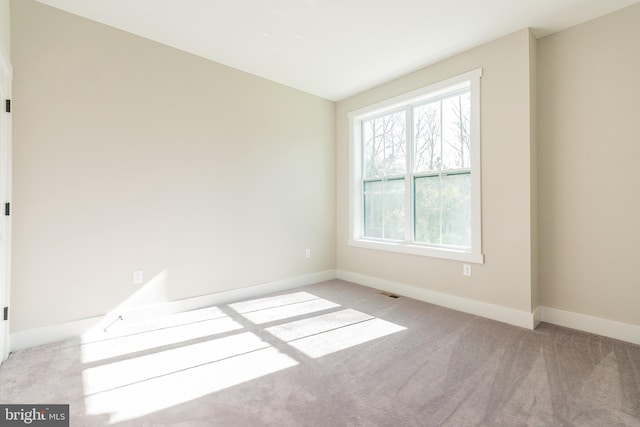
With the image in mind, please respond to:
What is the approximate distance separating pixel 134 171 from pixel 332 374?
2588 millimetres

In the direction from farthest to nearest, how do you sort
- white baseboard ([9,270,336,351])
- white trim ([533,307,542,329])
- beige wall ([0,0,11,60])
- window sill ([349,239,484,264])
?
window sill ([349,239,484,264]) → white trim ([533,307,542,329]) → white baseboard ([9,270,336,351]) → beige wall ([0,0,11,60])

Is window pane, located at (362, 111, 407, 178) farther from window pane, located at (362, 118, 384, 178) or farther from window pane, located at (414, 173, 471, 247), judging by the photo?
window pane, located at (414, 173, 471, 247)

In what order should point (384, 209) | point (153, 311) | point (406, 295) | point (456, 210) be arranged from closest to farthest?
point (153, 311) → point (456, 210) → point (406, 295) → point (384, 209)

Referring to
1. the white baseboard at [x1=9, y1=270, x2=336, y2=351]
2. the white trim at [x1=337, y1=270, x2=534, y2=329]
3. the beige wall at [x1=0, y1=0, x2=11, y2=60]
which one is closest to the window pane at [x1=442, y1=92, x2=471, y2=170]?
the white trim at [x1=337, y1=270, x2=534, y2=329]

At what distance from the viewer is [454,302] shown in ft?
10.8

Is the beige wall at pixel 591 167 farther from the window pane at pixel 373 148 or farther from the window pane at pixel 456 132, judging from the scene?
the window pane at pixel 373 148

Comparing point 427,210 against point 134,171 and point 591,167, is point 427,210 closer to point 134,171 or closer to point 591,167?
point 591,167

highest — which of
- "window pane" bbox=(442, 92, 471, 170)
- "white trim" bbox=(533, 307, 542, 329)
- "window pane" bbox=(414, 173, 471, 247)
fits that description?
"window pane" bbox=(442, 92, 471, 170)

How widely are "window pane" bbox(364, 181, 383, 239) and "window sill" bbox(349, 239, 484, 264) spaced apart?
176 millimetres

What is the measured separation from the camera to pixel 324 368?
82.5 inches

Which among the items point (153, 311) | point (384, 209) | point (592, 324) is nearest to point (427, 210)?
point (384, 209)

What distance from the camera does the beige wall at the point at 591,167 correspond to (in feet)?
8.13

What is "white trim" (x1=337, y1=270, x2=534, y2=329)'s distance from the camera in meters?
2.82

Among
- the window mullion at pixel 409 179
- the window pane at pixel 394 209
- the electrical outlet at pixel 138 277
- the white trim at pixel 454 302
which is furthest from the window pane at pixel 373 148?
the electrical outlet at pixel 138 277
